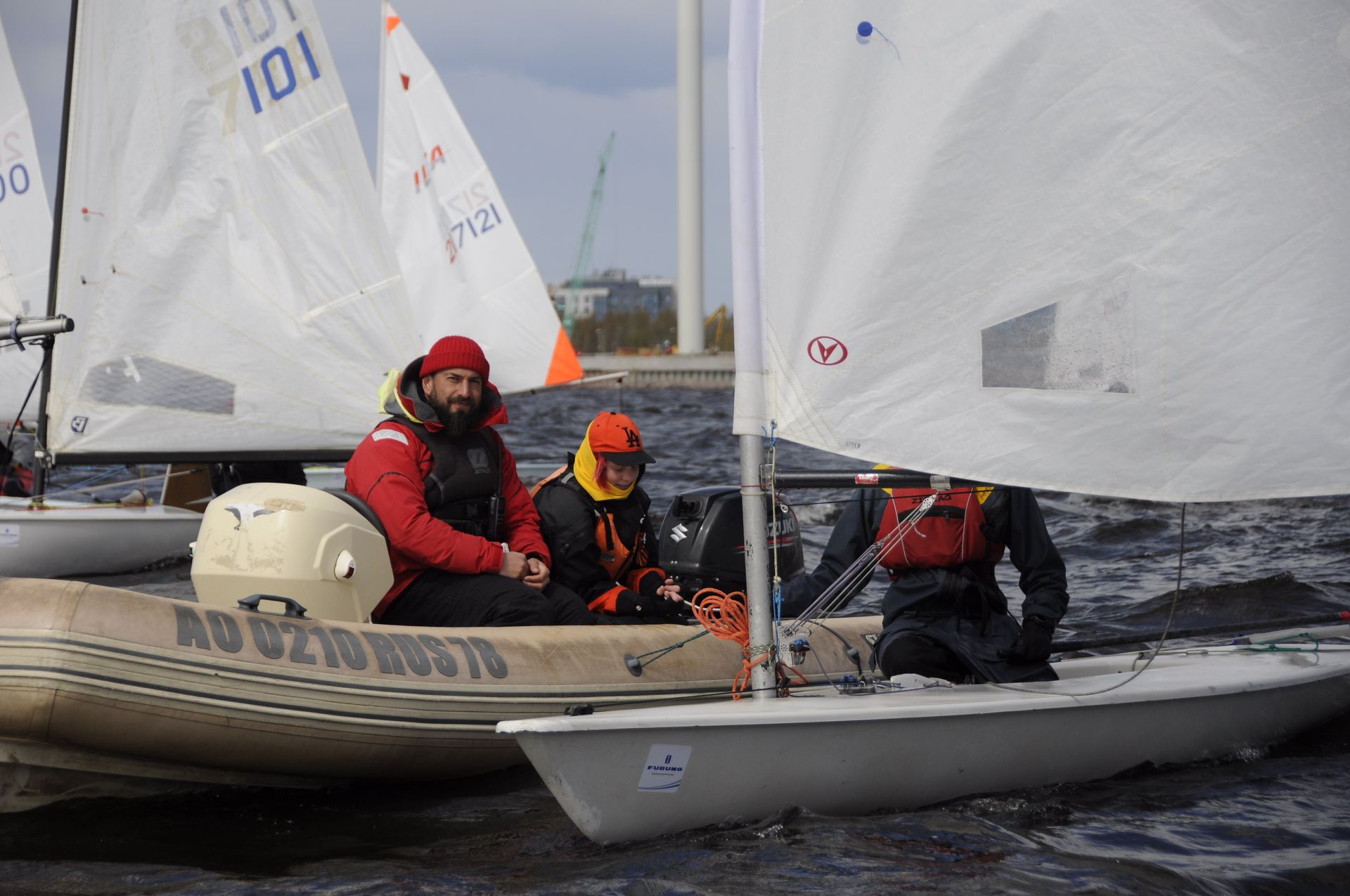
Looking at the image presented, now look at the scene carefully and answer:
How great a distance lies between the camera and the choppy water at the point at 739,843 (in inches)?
134

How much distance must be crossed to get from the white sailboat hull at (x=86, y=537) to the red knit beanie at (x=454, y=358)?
494 cm

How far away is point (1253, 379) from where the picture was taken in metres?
3.63

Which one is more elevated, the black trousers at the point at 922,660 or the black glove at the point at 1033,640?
the black glove at the point at 1033,640

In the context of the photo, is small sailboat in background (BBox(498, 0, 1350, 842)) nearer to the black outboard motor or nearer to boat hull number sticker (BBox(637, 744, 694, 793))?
boat hull number sticker (BBox(637, 744, 694, 793))

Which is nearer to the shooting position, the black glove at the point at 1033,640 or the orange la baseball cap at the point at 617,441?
the black glove at the point at 1033,640

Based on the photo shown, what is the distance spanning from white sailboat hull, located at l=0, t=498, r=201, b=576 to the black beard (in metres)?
4.96

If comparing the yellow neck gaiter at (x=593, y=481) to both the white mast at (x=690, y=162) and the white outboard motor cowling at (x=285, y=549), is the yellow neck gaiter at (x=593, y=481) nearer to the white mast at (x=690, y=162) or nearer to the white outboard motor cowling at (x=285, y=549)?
the white outboard motor cowling at (x=285, y=549)

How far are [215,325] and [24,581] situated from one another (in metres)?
5.09

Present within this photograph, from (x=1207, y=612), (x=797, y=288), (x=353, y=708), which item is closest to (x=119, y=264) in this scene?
(x=353, y=708)

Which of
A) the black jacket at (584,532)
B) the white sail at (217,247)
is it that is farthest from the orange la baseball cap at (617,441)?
the white sail at (217,247)

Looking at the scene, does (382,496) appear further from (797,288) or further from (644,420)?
(644,420)

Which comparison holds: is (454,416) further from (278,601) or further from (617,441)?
(278,601)

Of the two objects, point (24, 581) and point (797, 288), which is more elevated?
point (797, 288)

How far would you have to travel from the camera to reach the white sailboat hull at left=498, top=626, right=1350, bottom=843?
3.43m
